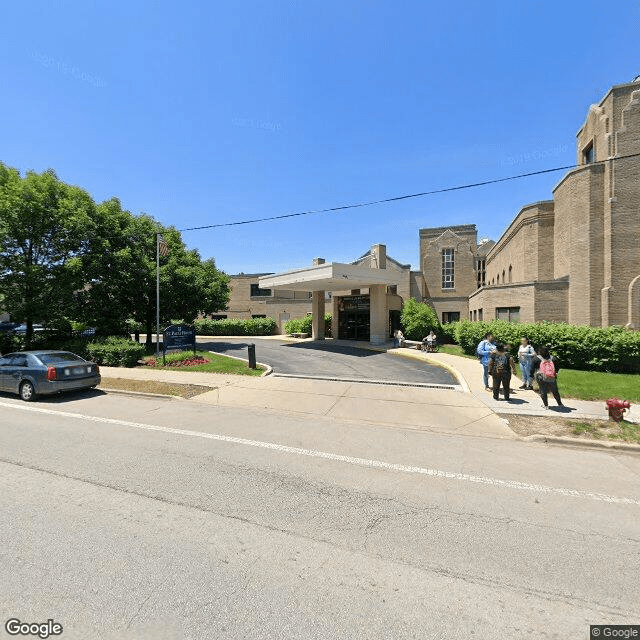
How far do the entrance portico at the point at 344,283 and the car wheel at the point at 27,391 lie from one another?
13.2 metres

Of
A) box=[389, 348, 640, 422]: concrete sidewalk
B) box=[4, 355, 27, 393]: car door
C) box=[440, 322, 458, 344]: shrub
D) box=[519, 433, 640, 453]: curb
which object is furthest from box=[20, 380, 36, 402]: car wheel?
box=[440, 322, 458, 344]: shrub

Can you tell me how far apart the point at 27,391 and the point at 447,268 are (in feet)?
125

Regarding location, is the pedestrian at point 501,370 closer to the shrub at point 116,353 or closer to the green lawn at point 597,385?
the green lawn at point 597,385

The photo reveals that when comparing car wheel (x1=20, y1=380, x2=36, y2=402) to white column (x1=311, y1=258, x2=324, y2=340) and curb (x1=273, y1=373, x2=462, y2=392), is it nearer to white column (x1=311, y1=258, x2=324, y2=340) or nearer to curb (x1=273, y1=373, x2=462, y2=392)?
curb (x1=273, y1=373, x2=462, y2=392)

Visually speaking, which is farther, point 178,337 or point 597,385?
point 178,337

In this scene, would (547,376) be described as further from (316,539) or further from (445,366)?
(316,539)

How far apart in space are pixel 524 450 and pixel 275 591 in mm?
5272

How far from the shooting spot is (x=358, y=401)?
9453 millimetres

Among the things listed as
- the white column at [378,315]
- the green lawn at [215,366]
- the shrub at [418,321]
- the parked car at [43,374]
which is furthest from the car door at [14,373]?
the shrub at [418,321]

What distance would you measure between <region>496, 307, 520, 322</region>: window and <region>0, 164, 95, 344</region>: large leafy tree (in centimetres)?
2453

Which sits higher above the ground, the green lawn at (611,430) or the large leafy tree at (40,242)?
the large leafy tree at (40,242)

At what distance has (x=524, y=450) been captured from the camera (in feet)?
19.6

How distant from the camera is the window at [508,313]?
20.2m

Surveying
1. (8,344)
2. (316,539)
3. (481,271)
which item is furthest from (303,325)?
(316,539)
